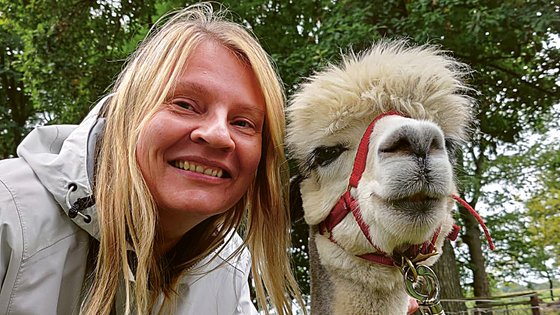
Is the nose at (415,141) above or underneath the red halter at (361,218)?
above

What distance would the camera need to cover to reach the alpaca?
5.82 feet

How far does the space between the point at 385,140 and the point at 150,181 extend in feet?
2.74

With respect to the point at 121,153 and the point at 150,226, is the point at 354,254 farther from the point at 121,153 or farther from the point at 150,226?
the point at 121,153

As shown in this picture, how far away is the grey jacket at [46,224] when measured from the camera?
5.43 feet

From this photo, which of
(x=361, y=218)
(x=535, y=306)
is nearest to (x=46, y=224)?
(x=361, y=218)

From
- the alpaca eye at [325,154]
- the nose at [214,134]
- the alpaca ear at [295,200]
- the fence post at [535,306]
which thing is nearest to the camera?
the nose at [214,134]

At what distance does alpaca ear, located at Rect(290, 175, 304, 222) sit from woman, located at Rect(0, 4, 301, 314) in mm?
158

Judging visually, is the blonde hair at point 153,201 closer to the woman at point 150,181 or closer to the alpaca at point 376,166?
the woman at point 150,181

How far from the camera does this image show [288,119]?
93.0 inches

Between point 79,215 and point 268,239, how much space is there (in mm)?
843

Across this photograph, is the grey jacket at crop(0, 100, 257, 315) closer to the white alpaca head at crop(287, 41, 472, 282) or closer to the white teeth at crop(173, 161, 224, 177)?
the white teeth at crop(173, 161, 224, 177)

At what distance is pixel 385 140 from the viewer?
1784 millimetres

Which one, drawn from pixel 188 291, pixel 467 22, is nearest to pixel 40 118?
pixel 467 22

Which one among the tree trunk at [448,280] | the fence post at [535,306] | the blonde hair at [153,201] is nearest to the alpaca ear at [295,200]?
the blonde hair at [153,201]
